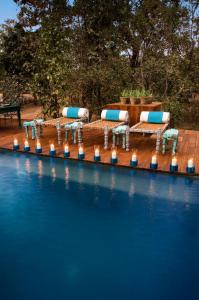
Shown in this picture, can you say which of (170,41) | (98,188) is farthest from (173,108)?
(98,188)

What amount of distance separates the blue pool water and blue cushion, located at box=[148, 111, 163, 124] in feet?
9.08

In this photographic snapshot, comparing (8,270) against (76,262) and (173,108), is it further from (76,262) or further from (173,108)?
(173,108)

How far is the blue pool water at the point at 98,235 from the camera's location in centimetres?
438

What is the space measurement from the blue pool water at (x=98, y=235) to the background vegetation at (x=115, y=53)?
7386 millimetres

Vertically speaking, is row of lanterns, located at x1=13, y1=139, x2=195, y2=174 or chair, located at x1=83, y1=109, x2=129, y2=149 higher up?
chair, located at x1=83, y1=109, x2=129, y2=149

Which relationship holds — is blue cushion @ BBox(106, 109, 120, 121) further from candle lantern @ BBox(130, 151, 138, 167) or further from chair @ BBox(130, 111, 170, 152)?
candle lantern @ BBox(130, 151, 138, 167)

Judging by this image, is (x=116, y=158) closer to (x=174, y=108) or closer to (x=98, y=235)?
(x=98, y=235)

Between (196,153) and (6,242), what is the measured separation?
6.91 m

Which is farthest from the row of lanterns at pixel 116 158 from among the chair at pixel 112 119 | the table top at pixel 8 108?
the table top at pixel 8 108

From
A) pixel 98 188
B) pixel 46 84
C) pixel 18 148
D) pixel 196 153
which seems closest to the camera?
pixel 98 188

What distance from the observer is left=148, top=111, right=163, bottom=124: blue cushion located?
1090 cm

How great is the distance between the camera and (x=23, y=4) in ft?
65.1

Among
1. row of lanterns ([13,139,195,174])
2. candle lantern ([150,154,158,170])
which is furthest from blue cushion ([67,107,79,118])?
candle lantern ([150,154,158,170])

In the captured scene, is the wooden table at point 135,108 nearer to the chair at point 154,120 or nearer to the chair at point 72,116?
the chair at point 154,120
